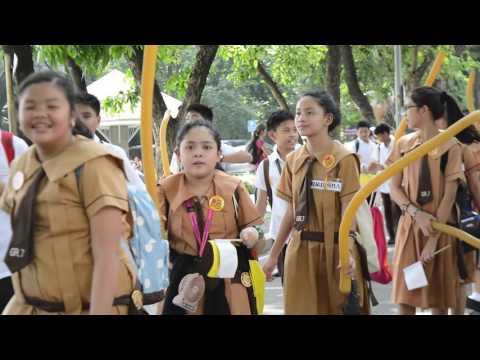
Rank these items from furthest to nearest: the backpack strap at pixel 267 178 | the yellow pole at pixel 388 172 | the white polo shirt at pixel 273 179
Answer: the backpack strap at pixel 267 178 → the white polo shirt at pixel 273 179 → the yellow pole at pixel 388 172

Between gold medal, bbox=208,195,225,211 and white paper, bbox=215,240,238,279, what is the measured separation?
209 millimetres

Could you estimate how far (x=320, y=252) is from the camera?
5.43 meters

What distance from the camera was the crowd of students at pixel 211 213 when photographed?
124 inches

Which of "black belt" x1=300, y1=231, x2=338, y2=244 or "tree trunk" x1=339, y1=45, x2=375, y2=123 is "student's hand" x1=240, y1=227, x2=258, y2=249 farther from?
"tree trunk" x1=339, y1=45, x2=375, y2=123

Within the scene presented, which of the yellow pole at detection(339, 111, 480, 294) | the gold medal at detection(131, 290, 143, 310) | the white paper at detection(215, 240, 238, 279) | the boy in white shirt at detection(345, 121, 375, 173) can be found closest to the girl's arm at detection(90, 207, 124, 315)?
the gold medal at detection(131, 290, 143, 310)

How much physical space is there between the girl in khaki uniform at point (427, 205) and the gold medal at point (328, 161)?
0.86 metres

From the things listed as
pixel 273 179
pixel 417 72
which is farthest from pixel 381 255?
pixel 417 72

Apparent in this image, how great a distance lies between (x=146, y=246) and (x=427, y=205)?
302 cm

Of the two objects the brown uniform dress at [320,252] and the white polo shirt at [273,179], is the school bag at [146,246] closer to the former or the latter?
the brown uniform dress at [320,252]

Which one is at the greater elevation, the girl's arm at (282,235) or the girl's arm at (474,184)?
the girl's arm at (474,184)

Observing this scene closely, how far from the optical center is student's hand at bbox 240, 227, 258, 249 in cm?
477

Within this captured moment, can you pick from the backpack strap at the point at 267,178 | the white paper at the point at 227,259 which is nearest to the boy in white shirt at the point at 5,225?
the white paper at the point at 227,259

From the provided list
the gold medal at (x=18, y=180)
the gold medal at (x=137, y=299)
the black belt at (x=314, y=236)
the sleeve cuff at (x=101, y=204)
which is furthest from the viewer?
the black belt at (x=314, y=236)
